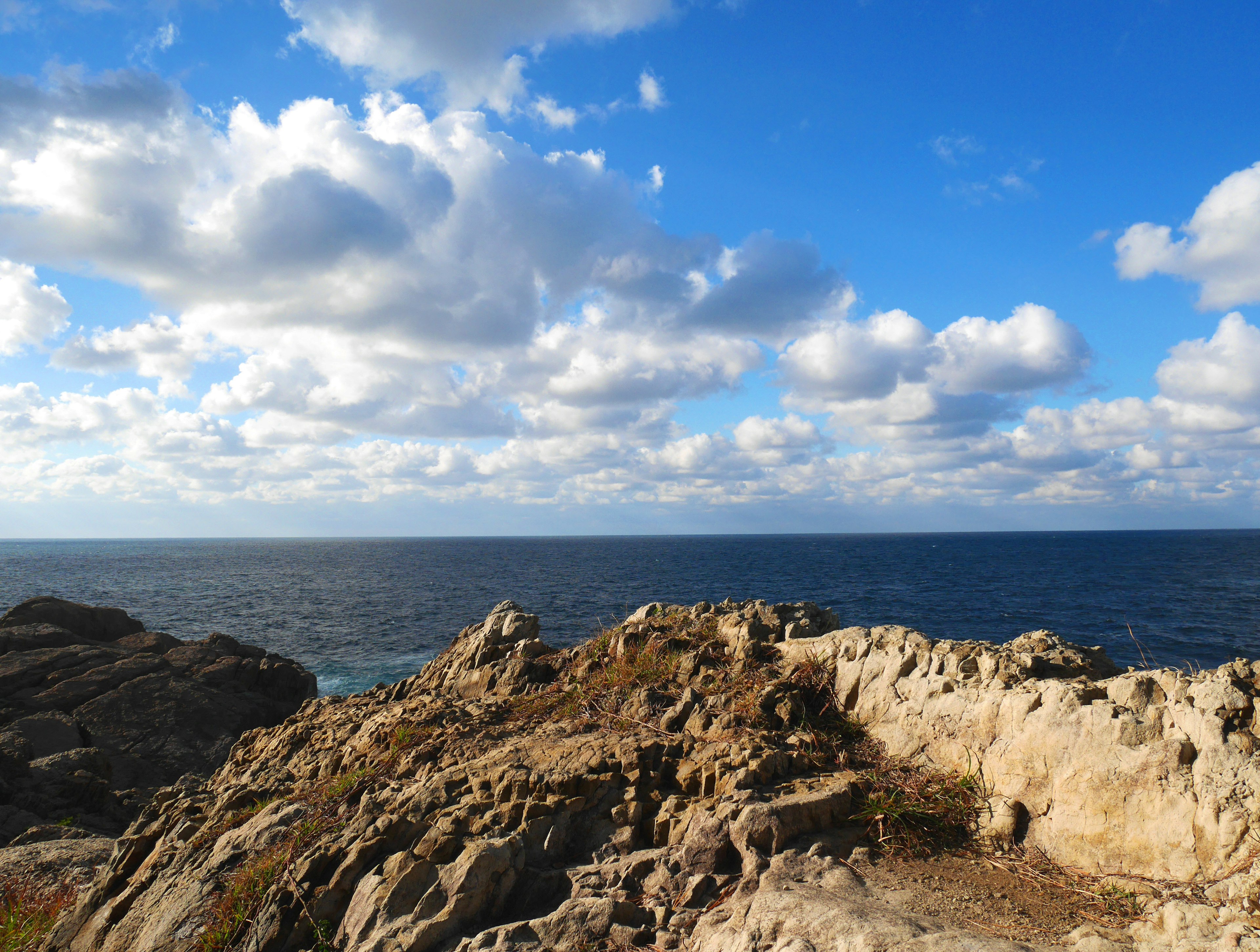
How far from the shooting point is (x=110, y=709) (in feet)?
70.4

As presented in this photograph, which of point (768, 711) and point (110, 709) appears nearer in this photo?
point (768, 711)

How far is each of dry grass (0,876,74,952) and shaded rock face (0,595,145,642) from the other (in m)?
24.1

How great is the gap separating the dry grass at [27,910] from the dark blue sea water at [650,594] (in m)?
10.2

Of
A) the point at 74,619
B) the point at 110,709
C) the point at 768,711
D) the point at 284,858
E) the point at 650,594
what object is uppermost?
the point at 768,711

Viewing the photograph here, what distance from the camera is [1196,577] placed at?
2857 inches

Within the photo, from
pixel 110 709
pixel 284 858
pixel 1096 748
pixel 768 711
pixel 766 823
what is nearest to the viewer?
pixel 1096 748

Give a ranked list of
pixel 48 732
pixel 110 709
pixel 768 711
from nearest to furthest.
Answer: pixel 768 711 < pixel 48 732 < pixel 110 709

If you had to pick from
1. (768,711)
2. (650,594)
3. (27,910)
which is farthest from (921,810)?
(650,594)

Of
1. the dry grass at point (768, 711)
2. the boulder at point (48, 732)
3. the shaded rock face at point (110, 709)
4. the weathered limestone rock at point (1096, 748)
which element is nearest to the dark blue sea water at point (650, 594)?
the dry grass at point (768, 711)

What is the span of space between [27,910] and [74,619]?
2778cm

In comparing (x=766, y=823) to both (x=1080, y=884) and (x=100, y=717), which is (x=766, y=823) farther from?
(x=100, y=717)

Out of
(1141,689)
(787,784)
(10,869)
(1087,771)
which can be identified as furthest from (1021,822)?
(10,869)

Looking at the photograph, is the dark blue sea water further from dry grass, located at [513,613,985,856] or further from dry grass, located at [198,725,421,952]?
dry grass, located at [198,725,421,952]

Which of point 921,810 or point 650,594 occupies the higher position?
point 921,810
